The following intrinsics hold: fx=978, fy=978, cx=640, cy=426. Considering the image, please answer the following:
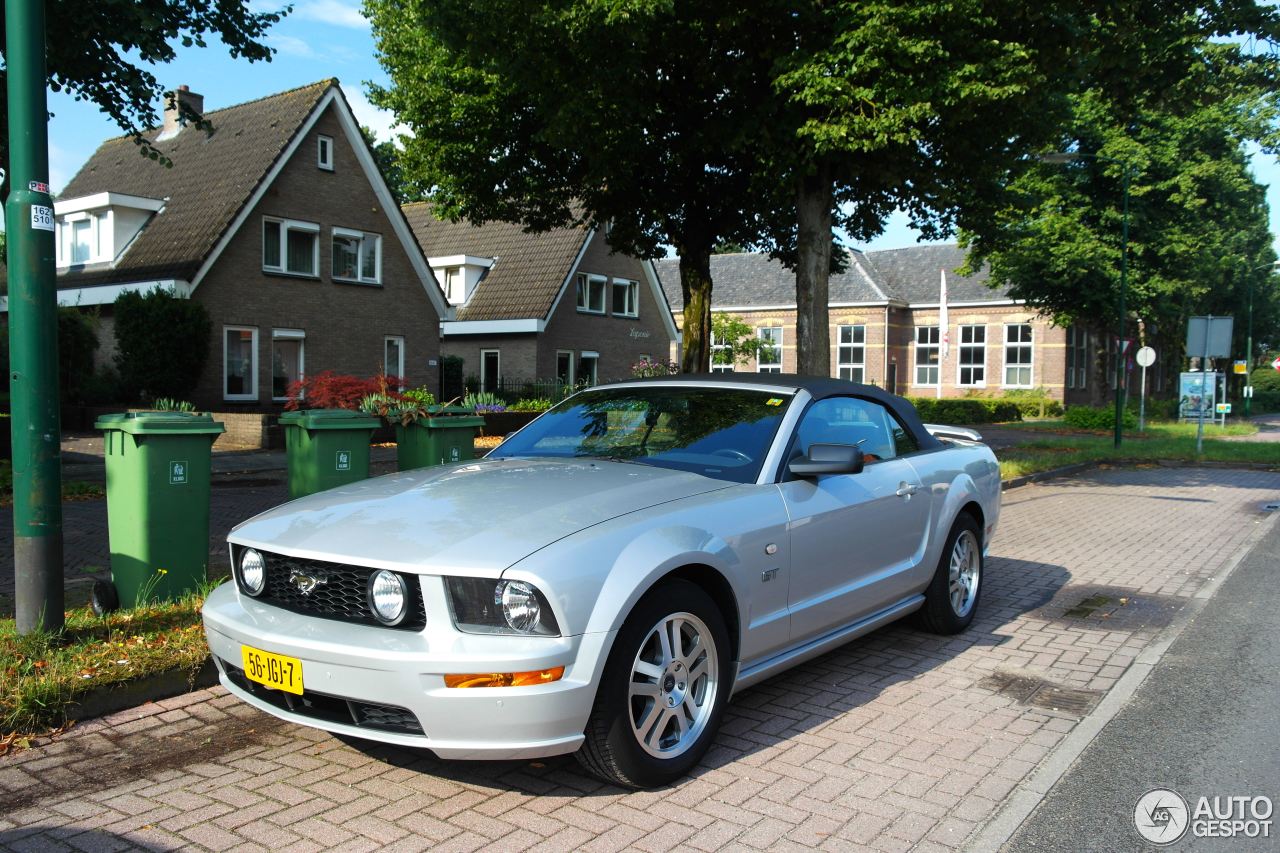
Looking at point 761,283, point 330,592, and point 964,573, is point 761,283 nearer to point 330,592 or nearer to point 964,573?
point 964,573

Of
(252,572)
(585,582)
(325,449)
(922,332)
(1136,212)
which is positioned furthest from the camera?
(922,332)

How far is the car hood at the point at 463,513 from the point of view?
3381mm

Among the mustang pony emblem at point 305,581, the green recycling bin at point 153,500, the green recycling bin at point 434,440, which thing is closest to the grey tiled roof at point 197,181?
the green recycling bin at point 434,440

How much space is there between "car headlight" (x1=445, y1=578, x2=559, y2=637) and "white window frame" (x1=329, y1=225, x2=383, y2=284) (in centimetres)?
2450

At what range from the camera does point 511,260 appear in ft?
112

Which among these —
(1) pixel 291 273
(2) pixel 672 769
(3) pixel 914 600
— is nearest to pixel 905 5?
(3) pixel 914 600

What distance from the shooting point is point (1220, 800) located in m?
3.69

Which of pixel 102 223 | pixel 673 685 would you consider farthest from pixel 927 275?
pixel 673 685

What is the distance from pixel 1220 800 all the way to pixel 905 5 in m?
10.2

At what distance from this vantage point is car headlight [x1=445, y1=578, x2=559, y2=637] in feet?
10.7

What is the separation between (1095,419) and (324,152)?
25.4 meters

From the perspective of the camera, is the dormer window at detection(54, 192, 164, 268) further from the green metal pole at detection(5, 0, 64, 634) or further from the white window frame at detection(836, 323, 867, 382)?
the white window frame at detection(836, 323, 867, 382)

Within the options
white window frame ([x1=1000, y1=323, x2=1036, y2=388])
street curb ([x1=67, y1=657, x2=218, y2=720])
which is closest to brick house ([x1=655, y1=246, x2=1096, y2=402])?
white window frame ([x1=1000, y1=323, x2=1036, y2=388])

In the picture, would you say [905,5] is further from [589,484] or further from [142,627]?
[142,627]
